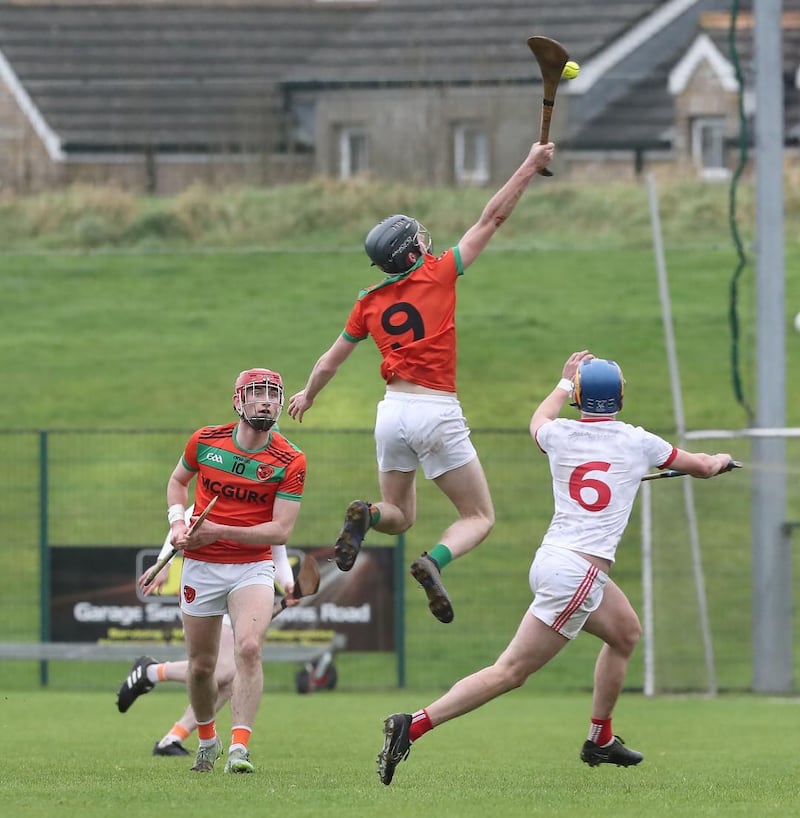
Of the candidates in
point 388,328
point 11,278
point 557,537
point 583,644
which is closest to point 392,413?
point 388,328

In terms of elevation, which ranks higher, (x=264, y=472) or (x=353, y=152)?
(x=353, y=152)

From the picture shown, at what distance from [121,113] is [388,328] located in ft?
85.1

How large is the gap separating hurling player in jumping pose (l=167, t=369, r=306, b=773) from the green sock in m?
0.76

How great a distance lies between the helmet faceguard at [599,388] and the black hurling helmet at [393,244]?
1280 millimetres

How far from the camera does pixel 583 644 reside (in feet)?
65.4

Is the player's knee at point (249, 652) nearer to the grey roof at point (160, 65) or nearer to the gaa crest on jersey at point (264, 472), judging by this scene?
the gaa crest on jersey at point (264, 472)

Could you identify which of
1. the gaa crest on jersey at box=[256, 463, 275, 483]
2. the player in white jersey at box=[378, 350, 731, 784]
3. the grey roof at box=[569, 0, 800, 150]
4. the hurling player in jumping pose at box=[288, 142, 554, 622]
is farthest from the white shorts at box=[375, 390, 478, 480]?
the grey roof at box=[569, 0, 800, 150]

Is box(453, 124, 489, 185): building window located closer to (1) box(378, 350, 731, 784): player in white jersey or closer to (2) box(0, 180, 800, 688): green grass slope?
(2) box(0, 180, 800, 688): green grass slope

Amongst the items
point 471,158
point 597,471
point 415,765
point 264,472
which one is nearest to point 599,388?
point 597,471

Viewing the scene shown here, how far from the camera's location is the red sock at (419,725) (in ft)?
29.4

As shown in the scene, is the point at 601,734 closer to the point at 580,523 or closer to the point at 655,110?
the point at 580,523

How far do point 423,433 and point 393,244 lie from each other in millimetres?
1011

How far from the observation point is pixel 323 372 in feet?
33.7

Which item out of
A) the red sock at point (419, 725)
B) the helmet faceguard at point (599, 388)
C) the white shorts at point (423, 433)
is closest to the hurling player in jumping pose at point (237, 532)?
the white shorts at point (423, 433)
